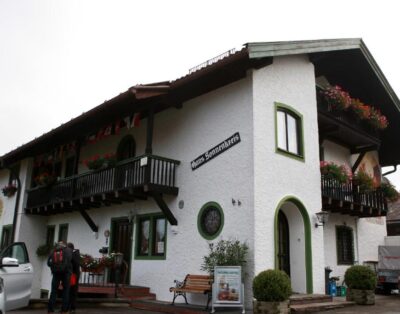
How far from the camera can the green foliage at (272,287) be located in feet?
31.1

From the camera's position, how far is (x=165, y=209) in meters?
13.1

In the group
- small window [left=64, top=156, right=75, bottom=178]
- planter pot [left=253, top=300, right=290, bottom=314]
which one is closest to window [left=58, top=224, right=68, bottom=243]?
small window [left=64, top=156, right=75, bottom=178]

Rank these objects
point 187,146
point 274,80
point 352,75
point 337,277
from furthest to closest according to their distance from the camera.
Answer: point 352,75 → point 337,277 → point 187,146 → point 274,80

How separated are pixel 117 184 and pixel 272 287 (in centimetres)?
622

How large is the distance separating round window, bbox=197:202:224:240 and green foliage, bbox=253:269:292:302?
2428 mm

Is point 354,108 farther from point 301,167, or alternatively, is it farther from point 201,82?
point 201,82

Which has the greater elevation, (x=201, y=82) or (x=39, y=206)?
(x=201, y=82)

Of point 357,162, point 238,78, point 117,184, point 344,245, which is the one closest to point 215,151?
point 238,78

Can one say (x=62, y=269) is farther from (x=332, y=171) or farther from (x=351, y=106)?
(x=351, y=106)

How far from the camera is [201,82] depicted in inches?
507

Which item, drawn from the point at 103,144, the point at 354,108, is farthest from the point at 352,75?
the point at 103,144

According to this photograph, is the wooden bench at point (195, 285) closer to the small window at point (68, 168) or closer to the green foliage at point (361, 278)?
the green foliage at point (361, 278)

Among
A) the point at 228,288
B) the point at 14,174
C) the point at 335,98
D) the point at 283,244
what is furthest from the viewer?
the point at 14,174

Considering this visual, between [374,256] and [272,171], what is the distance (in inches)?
347
